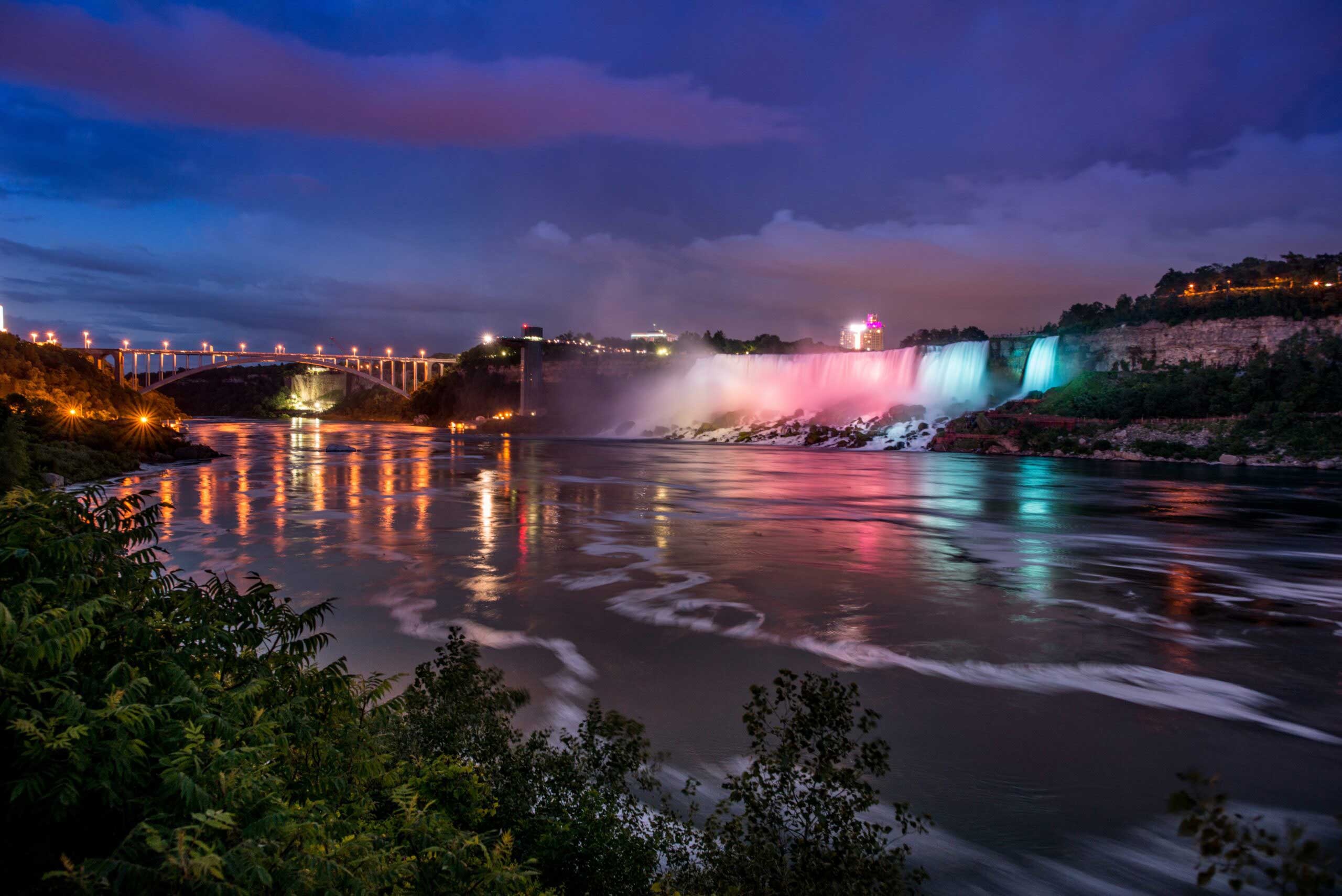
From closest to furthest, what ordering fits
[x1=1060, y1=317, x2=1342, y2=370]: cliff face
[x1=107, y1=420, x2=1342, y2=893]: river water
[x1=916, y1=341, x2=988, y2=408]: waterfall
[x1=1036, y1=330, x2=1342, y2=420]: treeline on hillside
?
[x1=107, y1=420, x2=1342, y2=893]: river water
[x1=1036, y1=330, x2=1342, y2=420]: treeline on hillside
[x1=1060, y1=317, x2=1342, y2=370]: cliff face
[x1=916, y1=341, x2=988, y2=408]: waterfall

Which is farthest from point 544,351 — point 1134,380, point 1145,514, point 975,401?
point 1145,514

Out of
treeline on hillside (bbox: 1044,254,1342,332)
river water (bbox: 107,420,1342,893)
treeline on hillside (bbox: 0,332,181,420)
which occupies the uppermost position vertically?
treeline on hillside (bbox: 1044,254,1342,332)

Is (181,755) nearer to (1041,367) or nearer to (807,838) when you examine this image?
(807,838)

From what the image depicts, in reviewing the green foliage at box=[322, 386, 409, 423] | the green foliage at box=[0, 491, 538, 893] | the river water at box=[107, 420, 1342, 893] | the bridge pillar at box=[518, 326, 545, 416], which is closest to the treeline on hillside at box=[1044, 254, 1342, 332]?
the river water at box=[107, 420, 1342, 893]

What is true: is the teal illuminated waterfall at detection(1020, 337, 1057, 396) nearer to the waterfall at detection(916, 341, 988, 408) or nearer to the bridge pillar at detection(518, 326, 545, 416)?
the waterfall at detection(916, 341, 988, 408)

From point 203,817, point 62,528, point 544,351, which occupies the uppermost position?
point 544,351

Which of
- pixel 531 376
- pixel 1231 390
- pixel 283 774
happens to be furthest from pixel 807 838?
pixel 531 376

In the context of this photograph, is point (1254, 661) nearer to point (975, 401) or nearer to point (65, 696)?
point (65, 696)
